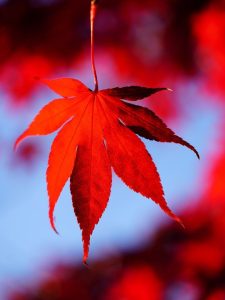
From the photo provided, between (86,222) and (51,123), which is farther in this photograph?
(51,123)

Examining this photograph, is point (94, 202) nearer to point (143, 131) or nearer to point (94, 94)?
point (143, 131)

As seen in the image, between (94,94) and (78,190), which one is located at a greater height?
(94,94)

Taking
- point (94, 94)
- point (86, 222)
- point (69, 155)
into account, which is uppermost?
point (94, 94)

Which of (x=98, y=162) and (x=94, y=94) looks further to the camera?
(x=94, y=94)

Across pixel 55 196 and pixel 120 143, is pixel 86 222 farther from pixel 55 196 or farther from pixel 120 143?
pixel 120 143

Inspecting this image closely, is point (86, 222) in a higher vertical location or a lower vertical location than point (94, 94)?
lower

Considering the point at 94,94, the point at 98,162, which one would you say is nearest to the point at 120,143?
the point at 98,162

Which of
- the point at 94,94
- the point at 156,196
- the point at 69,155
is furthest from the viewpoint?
the point at 94,94

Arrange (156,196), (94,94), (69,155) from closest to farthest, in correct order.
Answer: (156,196) → (69,155) → (94,94)

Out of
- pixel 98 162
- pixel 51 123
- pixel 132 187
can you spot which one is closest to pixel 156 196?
pixel 132 187
